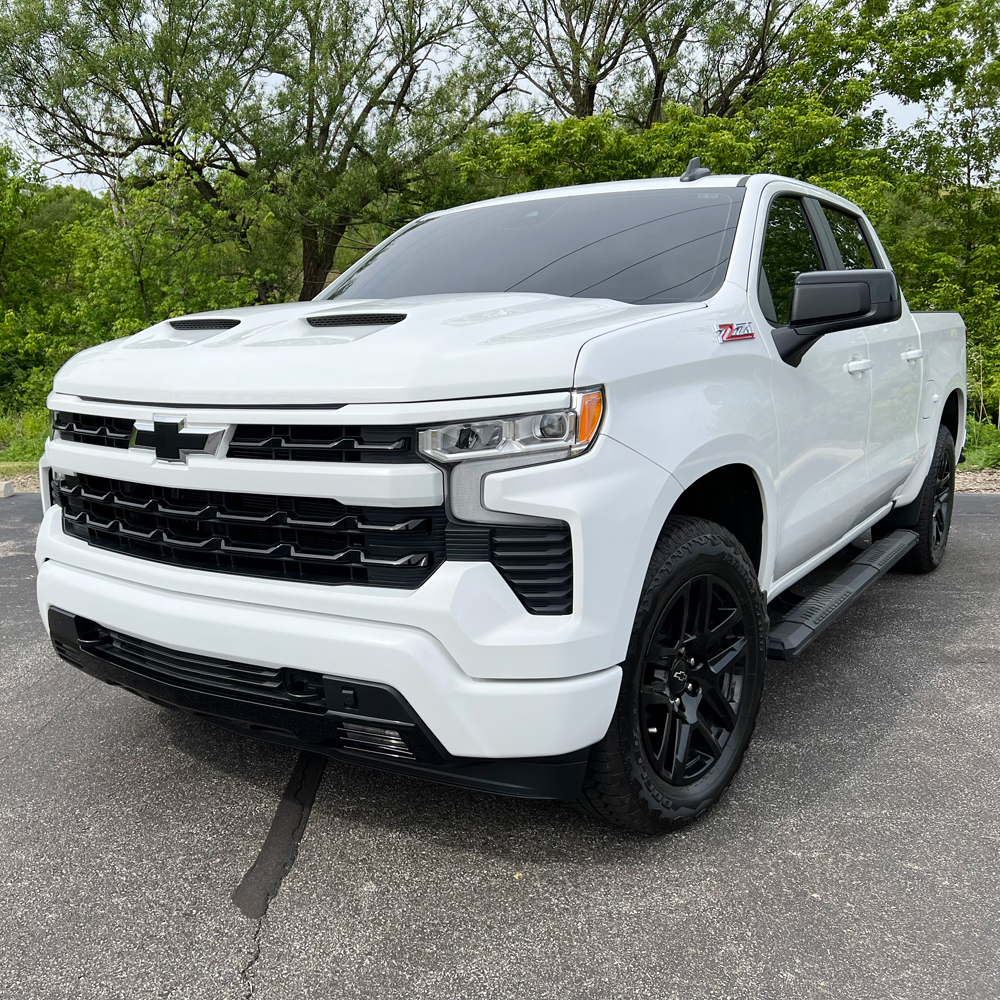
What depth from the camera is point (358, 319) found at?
259 centimetres

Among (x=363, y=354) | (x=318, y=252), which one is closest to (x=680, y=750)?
(x=363, y=354)

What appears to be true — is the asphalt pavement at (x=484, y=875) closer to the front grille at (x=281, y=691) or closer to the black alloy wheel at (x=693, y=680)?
the black alloy wheel at (x=693, y=680)

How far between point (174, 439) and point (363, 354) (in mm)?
567

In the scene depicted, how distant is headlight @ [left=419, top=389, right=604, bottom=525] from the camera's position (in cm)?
207

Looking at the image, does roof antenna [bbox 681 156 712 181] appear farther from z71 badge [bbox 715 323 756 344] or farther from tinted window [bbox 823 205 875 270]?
z71 badge [bbox 715 323 756 344]

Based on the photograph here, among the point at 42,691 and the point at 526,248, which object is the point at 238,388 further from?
the point at 42,691

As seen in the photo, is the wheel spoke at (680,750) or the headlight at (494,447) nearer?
the headlight at (494,447)

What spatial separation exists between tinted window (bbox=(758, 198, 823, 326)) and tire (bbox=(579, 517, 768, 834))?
992mm

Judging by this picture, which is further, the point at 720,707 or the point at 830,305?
the point at 830,305

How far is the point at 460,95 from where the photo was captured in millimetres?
26703

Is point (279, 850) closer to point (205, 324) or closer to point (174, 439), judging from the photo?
point (174, 439)

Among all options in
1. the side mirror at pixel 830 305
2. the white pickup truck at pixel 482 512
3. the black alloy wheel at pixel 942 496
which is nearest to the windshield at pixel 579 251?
the white pickup truck at pixel 482 512

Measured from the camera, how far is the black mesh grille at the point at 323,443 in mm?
2088

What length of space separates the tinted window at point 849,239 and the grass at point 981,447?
19.4ft
